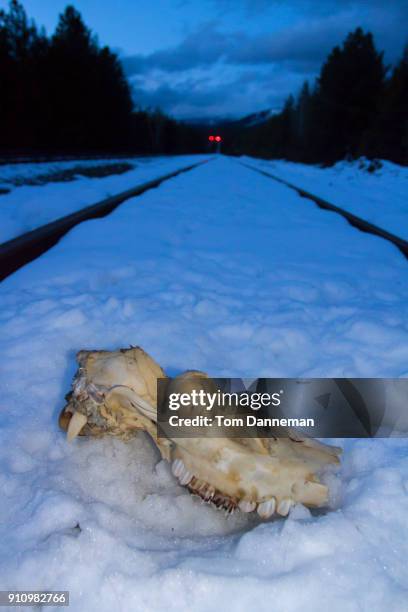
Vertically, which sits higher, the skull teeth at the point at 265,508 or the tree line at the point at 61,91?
the tree line at the point at 61,91

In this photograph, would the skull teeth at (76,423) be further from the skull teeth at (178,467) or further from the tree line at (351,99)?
the tree line at (351,99)

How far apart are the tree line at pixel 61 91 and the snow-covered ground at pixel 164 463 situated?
22.5 m

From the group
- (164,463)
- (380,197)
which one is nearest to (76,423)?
(164,463)

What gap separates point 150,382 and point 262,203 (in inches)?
235

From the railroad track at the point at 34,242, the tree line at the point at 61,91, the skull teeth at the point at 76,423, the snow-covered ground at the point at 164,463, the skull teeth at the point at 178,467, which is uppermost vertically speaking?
the tree line at the point at 61,91

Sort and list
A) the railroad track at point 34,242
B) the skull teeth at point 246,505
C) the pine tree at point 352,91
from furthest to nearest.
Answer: the pine tree at point 352,91, the railroad track at point 34,242, the skull teeth at point 246,505

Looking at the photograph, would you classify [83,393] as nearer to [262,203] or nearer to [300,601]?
[300,601]

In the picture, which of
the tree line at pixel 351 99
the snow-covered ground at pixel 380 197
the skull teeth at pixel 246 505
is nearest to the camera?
the skull teeth at pixel 246 505

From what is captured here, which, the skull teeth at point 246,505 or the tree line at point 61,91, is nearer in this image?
the skull teeth at point 246,505

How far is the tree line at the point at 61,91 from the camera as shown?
90.9 feet

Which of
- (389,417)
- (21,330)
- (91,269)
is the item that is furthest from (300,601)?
(91,269)

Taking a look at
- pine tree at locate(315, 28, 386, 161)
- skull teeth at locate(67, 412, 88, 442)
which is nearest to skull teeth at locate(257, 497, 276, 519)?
skull teeth at locate(67, 412, 88, 442)

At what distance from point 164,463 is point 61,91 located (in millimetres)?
38948

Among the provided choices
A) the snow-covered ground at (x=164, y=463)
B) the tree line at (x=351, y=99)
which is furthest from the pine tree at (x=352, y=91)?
the snow-covered ground at (x=164, y=463)
